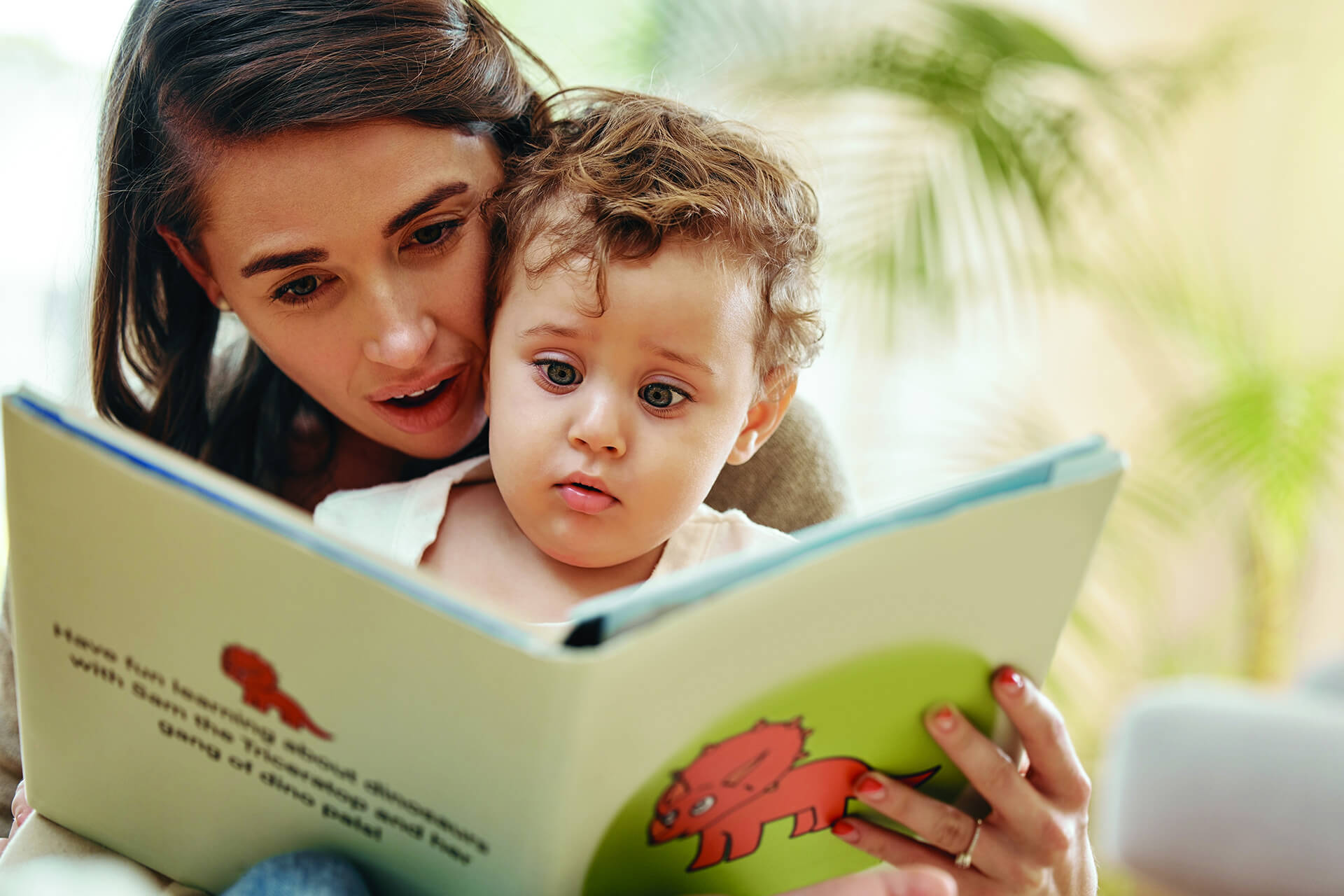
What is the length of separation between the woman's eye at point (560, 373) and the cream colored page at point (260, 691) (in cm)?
38

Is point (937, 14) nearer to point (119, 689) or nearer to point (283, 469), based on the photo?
point (283, 469)

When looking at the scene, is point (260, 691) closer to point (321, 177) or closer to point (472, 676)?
point (472, 676)

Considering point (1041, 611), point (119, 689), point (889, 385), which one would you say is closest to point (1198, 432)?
point (889, 385)

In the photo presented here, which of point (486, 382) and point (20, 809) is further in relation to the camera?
point (486, 382)

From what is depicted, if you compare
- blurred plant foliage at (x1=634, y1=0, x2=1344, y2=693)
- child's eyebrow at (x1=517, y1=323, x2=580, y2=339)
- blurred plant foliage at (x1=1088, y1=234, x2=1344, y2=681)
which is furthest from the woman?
blurred plant foliage at (x1=1088, y1=234, x2=1344, y2=681)

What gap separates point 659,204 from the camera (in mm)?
919

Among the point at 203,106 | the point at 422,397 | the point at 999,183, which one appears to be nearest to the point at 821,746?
the point at 422,397

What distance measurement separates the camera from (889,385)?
243cm

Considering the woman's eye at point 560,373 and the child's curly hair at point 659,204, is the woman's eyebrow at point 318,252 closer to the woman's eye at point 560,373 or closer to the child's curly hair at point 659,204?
the child's curly hair at point 659,204

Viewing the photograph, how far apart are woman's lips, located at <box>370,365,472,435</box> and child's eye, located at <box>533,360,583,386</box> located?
Answer: 0.13m

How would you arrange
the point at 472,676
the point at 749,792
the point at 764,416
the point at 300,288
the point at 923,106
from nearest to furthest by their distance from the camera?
1. the point at 472,676
2. the point at 749,792
3. the point at 300,288
4. the point at 764,416
5. the point at 923,106

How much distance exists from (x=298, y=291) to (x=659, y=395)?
13.4 inches

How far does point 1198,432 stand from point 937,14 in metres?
0.83

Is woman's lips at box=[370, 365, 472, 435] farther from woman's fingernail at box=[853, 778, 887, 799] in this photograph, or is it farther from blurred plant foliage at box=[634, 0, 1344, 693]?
blurred plant foliage at box=[634, 0, 1344, 693]
